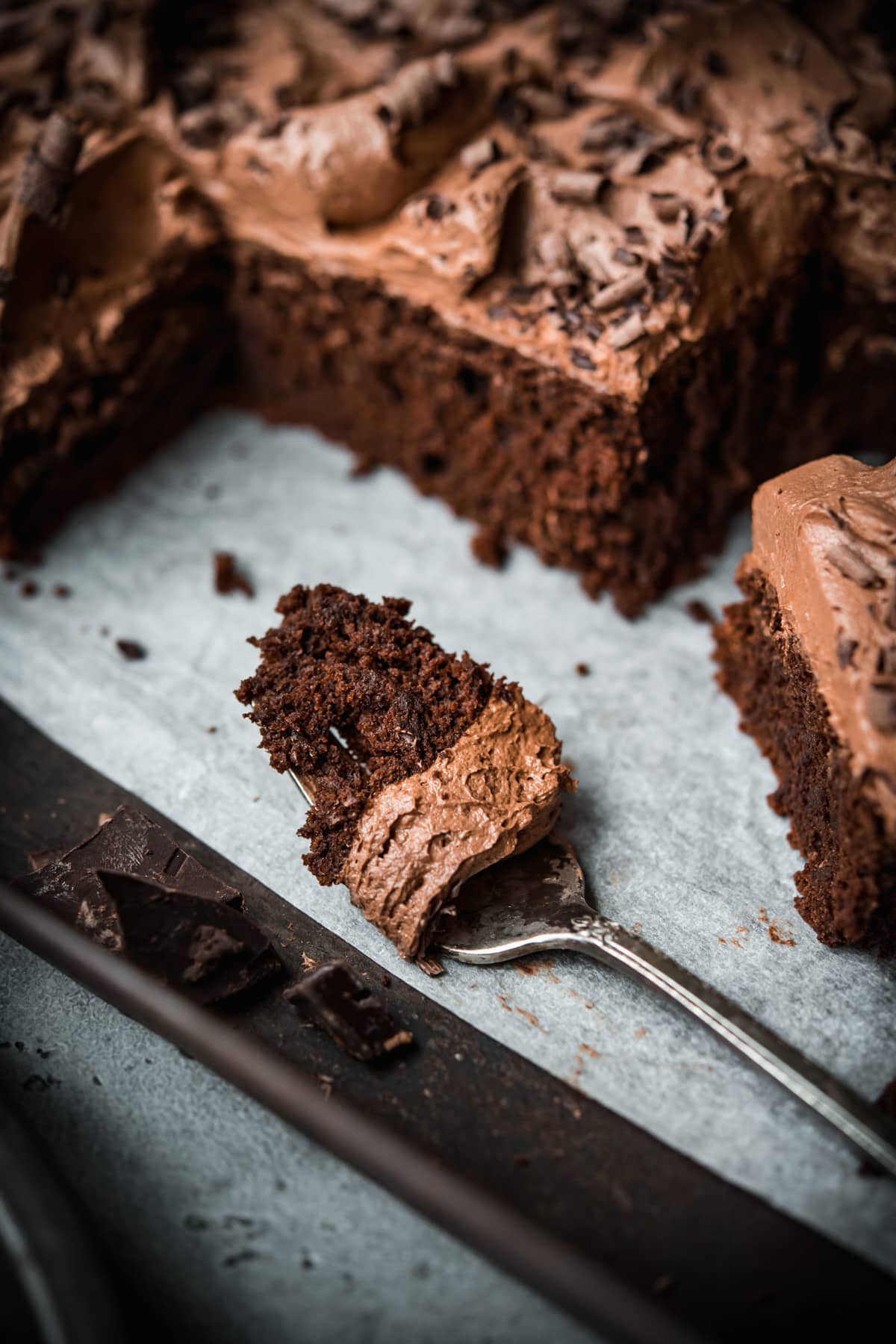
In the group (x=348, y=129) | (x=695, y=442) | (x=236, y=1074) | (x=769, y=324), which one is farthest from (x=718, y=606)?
(x=236, y=1074)

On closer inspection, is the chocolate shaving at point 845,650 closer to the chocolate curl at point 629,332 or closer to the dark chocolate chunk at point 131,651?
the chocolate curl at point 629,332

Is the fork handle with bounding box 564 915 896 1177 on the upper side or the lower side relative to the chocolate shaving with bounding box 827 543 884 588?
lower

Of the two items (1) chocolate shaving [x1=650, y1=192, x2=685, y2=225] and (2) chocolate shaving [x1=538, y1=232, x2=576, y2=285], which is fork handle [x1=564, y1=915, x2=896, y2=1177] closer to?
(2) chocolate shaving [x1=538, y1=232, x2=576, y2=285]

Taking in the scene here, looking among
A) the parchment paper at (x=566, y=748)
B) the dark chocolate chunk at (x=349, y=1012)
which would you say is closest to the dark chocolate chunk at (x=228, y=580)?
the parchment paper at (x=566, y=748)

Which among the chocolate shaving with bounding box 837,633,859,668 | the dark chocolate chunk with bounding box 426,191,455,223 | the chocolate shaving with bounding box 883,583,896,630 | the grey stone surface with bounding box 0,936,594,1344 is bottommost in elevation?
the grey stone surface with bounding box 0,936,594,1344

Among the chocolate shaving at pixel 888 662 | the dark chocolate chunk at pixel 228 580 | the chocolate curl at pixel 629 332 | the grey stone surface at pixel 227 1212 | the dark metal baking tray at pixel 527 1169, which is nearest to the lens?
the dark metal baking tray at pixel 527 1169

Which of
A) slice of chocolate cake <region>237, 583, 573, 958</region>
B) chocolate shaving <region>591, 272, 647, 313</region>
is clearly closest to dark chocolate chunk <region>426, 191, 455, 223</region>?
chocolate shaving <region>591, 272, 647, 313</region>

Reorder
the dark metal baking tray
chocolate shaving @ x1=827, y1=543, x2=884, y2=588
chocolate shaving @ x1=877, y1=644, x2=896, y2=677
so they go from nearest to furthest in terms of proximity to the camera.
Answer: the dark metal baking tray → chocolate shaving @ x1=877, y1=644, x2=896, y2=677 → chocolate shaving @ x1=827, y1=543, x2=884, y2=588
